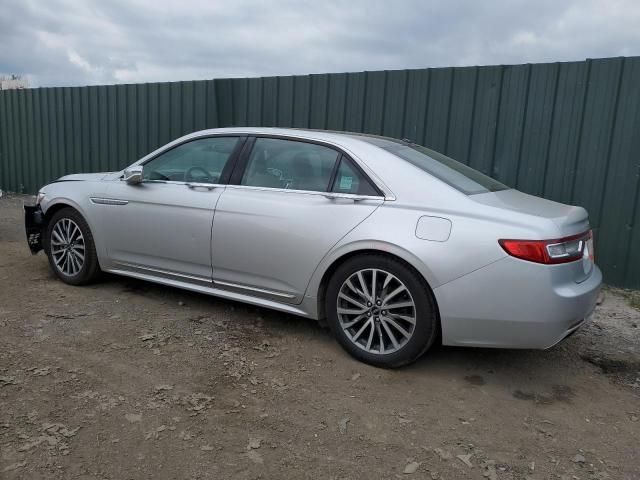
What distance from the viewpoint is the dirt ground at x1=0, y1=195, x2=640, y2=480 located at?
97.7 inches

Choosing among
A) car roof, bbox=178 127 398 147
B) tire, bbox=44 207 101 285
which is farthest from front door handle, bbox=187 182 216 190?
tire, bbox=44 207 101 285

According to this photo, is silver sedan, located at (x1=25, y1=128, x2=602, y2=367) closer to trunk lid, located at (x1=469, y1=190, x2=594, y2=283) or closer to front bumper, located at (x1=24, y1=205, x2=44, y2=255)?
trunk lid, located at (x1=469, y1=190, x2=594, y2=283)

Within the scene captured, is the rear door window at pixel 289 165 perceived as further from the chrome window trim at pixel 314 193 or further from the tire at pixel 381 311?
the tire at pixel 381 311

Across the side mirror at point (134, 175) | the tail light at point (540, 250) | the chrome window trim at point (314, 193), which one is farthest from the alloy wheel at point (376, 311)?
the side mirror at point (134, 175)

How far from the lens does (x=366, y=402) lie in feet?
9.96

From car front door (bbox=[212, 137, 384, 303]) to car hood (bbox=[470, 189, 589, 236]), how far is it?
0.72m

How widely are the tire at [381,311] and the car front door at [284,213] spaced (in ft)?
0.81

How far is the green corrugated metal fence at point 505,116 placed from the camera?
5.27 metres

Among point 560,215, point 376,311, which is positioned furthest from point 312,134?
point 560,215

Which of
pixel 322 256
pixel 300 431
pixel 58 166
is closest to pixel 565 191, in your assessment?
pixel 322 256

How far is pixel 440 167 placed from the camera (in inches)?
148

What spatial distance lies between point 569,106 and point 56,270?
17.2 ft

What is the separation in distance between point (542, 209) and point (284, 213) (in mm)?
1662

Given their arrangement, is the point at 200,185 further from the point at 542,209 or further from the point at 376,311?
the point at 542,209
